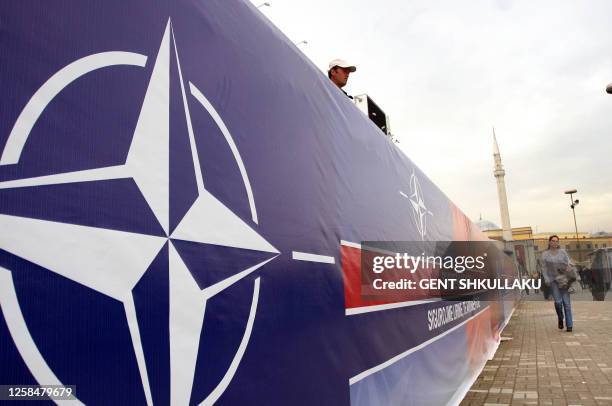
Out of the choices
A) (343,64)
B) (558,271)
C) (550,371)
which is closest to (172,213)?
(343,64)

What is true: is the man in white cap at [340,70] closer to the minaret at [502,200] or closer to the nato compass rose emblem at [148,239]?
the nato compass rose emblem at [148,239]

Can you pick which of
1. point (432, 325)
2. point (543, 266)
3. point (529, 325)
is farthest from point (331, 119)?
point (529, 325)

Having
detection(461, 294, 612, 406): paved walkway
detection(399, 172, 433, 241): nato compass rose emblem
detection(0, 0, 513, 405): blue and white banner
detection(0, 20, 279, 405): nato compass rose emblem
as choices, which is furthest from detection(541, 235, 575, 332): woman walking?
detection(0, 20, 279, 405): nato compass rose emblem

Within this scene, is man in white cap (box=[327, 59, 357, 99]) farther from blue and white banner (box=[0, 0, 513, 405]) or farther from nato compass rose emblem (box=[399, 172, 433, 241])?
blue and white banner (box=[0, 0, 513, 405])

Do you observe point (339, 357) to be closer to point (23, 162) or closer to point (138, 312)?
point (138, 312)

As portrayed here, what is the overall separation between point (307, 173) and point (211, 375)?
1012 millimetres

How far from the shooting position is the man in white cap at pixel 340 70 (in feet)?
12.1

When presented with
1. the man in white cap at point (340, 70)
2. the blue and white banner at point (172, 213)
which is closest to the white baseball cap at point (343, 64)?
the man in white cap at point (340, 70)

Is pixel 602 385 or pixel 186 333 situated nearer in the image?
pixel 186 333

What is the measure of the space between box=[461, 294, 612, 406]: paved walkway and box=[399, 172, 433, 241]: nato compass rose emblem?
1643 mm

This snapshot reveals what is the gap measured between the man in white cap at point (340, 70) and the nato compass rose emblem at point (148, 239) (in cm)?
239

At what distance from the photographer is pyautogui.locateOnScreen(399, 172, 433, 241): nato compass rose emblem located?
3.70m

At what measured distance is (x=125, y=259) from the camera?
1.10 meters

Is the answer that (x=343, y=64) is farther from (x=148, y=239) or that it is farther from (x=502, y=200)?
(x=502, y=200)
